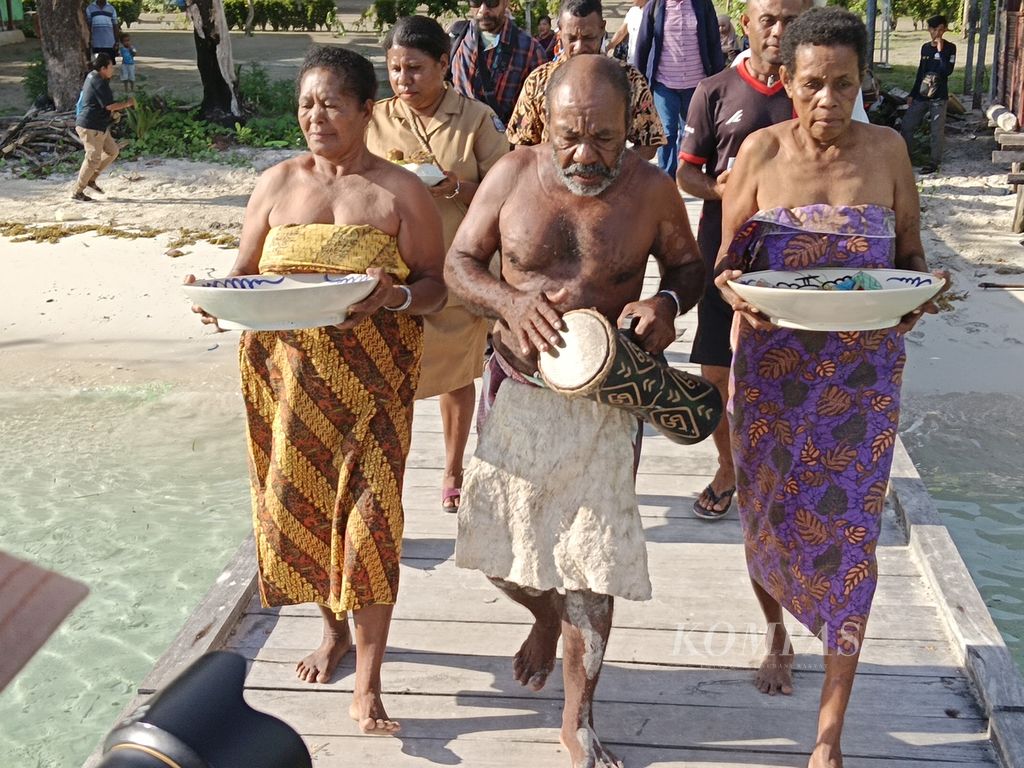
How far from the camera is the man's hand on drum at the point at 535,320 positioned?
2.81 m

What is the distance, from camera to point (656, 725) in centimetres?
327

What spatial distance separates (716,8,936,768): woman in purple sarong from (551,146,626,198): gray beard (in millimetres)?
373

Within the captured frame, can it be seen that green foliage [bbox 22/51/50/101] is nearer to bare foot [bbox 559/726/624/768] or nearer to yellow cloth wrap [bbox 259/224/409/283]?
yellow cloth wrap [bbox 259/224/409/283]

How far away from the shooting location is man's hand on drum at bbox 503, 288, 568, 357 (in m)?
2.81

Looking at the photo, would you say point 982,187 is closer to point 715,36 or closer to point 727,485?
point 715,36

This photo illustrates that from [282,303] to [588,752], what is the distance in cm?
138

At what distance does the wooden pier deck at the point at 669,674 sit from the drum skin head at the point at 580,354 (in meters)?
1.07

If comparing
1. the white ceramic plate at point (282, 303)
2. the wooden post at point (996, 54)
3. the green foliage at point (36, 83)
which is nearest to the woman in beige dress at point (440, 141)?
the white ceramic plate at point (282, 303)

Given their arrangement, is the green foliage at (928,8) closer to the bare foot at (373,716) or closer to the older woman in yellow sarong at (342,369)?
the older woman in yellow sarong at (342,369)

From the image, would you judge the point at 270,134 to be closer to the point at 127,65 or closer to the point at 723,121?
the point at 127,65

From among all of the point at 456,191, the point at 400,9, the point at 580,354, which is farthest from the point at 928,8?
the point at 580,354

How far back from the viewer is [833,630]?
3.04 meters

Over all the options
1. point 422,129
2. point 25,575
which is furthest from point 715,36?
point 25,575

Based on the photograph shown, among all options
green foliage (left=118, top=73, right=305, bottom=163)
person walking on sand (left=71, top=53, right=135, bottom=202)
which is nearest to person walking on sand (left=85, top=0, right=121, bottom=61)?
green foliage (left=118, top=73, right=305, bottom=163)
